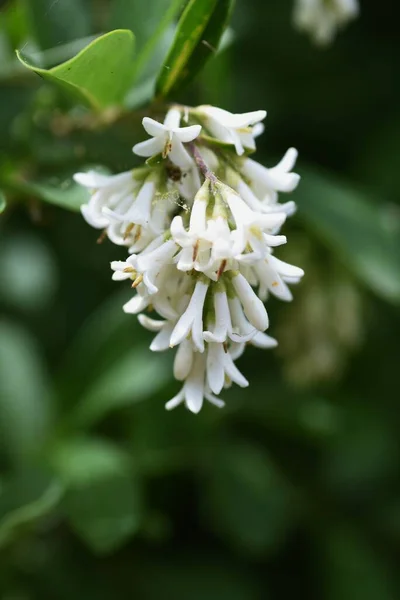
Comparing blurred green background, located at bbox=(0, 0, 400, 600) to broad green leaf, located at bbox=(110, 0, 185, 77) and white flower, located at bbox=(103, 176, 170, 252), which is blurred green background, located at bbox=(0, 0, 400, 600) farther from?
white flower, located at bbox=(103, 176, 170, 252)

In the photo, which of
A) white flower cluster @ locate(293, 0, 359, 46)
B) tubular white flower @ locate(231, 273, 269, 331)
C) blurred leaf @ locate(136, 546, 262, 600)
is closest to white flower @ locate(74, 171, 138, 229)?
tubular white flower @ locate(231, 273, 269, 331)

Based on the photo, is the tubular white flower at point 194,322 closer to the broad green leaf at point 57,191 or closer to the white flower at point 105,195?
the white flower at point 105,195

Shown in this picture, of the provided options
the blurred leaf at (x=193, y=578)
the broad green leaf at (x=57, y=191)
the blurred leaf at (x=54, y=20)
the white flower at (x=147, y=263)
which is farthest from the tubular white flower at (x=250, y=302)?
the blurred leaf at (x=193, y=578)

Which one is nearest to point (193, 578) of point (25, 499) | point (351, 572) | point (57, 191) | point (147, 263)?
point (351, 572)

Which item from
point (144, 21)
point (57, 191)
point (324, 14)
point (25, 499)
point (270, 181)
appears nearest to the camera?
point (270, 181)

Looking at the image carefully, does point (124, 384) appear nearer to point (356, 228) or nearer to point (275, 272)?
point (356, 228)
